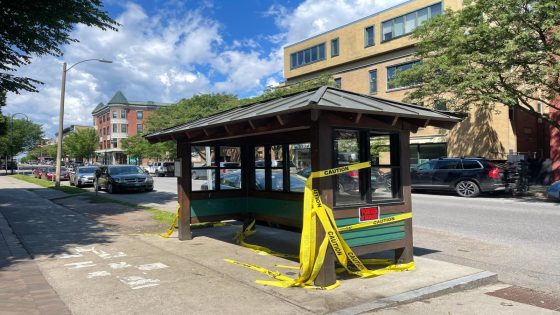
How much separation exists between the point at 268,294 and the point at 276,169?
3473 millimetres

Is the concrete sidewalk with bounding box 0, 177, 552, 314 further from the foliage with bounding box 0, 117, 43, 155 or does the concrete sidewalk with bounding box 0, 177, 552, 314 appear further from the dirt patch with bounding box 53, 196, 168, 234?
the foliage with bounding box 0, 117, 43, 155

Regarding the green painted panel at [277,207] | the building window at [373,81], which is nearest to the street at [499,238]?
the green painted panel at [277,207]

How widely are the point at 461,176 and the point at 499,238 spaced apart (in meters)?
10.3

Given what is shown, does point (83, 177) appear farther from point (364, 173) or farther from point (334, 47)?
point (364, 173)

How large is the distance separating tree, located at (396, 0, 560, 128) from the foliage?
5555 centimetres

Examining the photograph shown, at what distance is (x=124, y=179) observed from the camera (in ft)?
77.3

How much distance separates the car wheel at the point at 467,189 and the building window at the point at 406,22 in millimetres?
17210

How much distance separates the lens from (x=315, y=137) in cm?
566

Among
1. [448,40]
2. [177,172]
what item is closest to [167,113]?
[448,40]

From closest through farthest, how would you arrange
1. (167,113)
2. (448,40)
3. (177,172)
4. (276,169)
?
(276,169), (177,172), (448,40), (167,113)

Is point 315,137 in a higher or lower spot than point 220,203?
higher

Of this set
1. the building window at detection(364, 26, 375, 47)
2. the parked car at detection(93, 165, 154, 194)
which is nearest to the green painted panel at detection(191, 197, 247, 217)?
the parked car at detection(93, 165, 154, 194)

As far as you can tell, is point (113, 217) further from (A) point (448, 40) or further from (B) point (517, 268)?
(A) point (448, 40)

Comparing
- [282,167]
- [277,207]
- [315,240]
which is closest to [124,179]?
[277,207]
